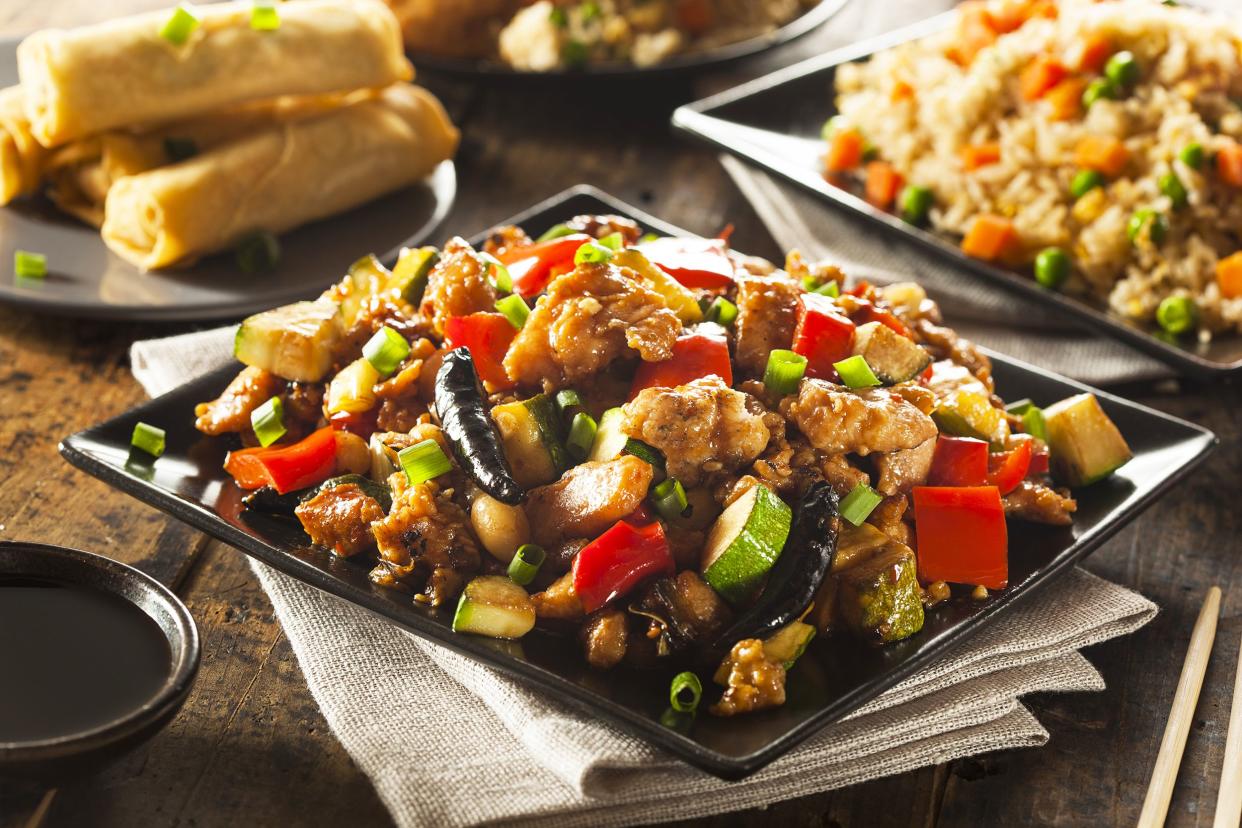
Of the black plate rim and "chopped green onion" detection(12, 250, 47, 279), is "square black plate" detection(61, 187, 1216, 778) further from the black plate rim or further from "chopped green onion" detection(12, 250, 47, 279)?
the black plate rim

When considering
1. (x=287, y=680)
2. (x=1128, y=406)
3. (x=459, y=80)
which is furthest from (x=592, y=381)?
(x=459, y=80)

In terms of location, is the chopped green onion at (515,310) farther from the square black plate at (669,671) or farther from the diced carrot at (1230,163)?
the diced carrot at (1230,163)

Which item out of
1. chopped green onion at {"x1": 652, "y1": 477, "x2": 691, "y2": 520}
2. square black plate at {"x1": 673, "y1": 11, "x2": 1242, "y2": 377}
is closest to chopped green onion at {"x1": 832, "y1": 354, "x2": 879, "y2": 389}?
chopped green onion at {"x1": 652, "y1": 477, "x2": 691, "y2": 520}

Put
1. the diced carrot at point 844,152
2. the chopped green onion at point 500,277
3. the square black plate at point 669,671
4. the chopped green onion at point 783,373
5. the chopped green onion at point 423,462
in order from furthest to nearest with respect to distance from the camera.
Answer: the diced carrot at point 844,152, the chopped green onion at point 500,277, the chopped green onion at point 783,373, the chopped green onion at point 423,462, the square black plate at point 669,671

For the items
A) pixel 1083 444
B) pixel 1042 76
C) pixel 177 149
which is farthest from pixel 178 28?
pixel 1083 444

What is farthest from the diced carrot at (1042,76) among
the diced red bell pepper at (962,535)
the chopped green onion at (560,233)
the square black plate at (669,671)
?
the diced red bell pepper at (962,535)

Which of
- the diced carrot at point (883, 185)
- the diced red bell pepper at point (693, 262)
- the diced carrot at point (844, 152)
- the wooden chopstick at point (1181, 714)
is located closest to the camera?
the wooden chopstick at point (1181, 714)
